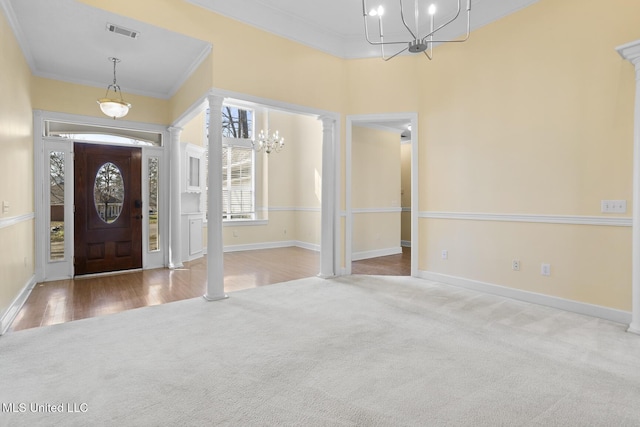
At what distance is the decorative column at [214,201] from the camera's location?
13.0 ft

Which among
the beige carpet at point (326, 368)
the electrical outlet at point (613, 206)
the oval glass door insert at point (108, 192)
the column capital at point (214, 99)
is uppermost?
the column capital at point (214, 99)

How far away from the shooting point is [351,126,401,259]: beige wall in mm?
6844

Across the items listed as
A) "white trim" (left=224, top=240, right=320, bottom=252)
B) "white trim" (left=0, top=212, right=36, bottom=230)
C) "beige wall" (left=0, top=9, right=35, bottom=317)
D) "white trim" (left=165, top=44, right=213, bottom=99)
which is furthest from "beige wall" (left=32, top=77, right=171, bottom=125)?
"white trim" (left=224, top=240, right=320, bottom=252)

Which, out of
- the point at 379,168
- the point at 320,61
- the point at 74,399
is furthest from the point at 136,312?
the point at 379,168

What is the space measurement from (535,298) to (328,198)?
2.96m

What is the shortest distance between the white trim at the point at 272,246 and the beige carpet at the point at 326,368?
14.1 ft

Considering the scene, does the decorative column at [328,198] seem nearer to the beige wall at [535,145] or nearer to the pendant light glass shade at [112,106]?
the beige wall at [535,145]

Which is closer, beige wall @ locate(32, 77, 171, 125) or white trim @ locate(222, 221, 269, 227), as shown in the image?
beige wall @ locate(32, 77, 171, 125)

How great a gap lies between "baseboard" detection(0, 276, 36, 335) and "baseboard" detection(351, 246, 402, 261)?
201 inches

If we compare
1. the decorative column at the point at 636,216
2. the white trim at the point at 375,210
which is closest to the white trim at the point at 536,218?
the decorative column at the point at 636,216

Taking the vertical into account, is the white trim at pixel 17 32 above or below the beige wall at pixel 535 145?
above

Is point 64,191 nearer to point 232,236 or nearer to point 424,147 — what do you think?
point 232,236

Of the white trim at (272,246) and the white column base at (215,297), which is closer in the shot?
the white column base at (215,297)

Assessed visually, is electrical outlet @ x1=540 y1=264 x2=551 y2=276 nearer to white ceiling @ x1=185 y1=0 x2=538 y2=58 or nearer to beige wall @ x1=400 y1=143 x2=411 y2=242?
white ceiling @ x1=185 y1=0 x2=538 y2=58
